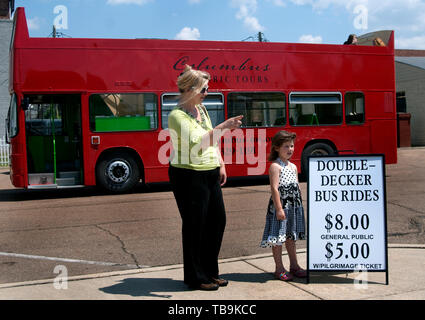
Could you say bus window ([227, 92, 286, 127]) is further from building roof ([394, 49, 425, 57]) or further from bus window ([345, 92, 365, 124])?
building roof ([394, 49, 425, 57])

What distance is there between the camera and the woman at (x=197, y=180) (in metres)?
4.42

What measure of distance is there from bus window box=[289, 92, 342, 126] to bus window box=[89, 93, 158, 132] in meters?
3.60

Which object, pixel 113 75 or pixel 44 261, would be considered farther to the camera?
pixel 113 75

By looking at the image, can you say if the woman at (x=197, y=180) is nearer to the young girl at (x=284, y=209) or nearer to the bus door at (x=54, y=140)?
the young girl at (x=284, y=209)

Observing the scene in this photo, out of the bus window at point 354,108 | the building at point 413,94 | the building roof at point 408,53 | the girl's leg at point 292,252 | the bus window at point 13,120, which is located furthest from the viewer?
the building roof at point 408,53

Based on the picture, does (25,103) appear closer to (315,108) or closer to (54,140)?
(54,140)

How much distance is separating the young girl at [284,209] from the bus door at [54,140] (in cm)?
795

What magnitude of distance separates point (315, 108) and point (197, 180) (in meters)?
9.55

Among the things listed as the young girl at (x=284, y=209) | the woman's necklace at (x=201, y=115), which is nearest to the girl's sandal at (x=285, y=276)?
the young girl at (x=284, y=209)

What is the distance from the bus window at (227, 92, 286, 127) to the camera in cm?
1282

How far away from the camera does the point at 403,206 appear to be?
9000 mm
